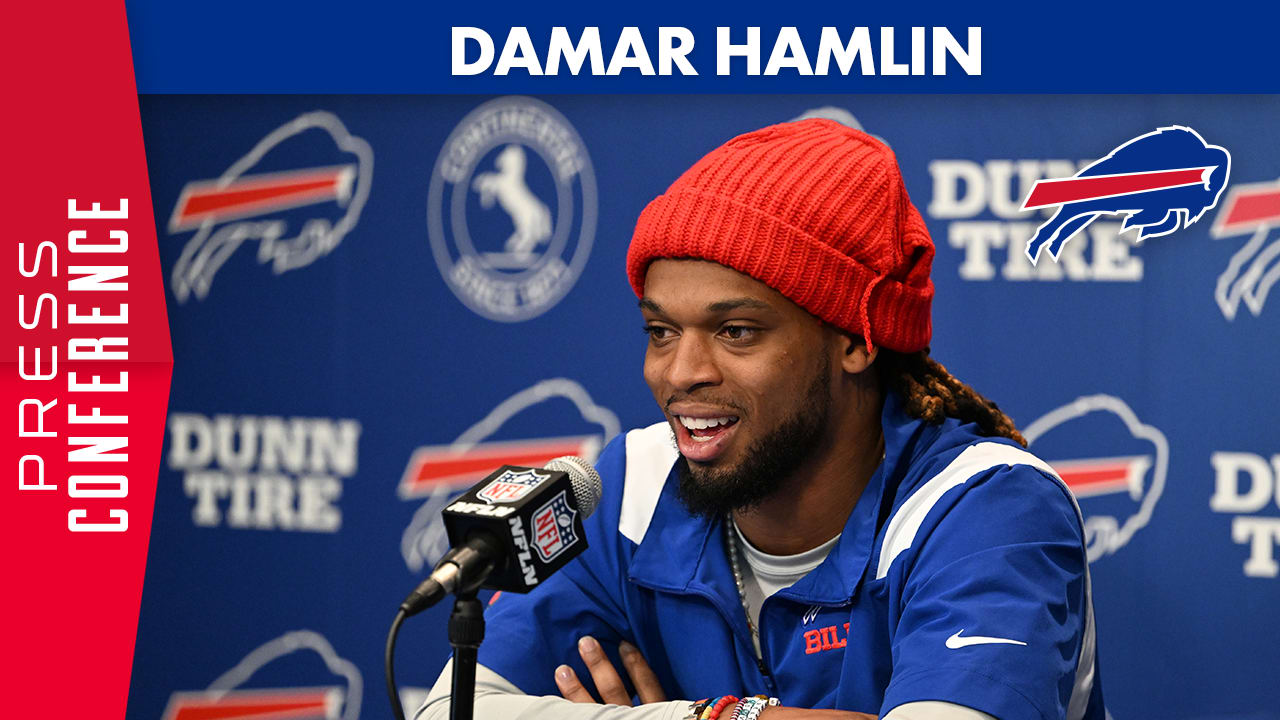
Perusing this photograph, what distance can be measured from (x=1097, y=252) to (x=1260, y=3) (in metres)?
0.65

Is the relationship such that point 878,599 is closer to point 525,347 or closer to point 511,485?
point 511,485

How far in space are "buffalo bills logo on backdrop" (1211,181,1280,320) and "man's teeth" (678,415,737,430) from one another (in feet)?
5.21

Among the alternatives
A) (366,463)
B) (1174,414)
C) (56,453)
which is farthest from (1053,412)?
(56,453)

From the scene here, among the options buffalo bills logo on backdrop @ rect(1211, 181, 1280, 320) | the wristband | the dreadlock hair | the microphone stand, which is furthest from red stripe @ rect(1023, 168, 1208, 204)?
the microphone stand

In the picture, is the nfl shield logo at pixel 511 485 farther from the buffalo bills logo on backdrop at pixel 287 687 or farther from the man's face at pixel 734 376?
the buffalo bills logo on backdrop at pixel 287 687

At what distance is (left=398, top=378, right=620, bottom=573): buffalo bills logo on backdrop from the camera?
351 centimetres

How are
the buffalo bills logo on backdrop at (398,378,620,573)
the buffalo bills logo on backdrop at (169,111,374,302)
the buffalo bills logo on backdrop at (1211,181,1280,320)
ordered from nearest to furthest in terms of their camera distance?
1. the buffalo bills logo on backdrop at (1211,181,1280,320)
2. the buffalo bills logo on backdrop at (398,378,620,573)
3. the buffalo bills logo on backdrop at (169,111,374,302)

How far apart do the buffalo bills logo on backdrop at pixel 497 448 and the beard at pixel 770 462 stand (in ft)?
4.39

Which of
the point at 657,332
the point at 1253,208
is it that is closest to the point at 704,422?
the point at 657,332

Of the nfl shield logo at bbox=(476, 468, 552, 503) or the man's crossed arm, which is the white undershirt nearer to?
the man's crossed arm

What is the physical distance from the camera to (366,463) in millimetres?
3629

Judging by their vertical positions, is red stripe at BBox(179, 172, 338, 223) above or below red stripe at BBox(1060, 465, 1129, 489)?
above

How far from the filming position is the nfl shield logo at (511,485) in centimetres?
147

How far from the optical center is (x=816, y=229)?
6.79 feet
